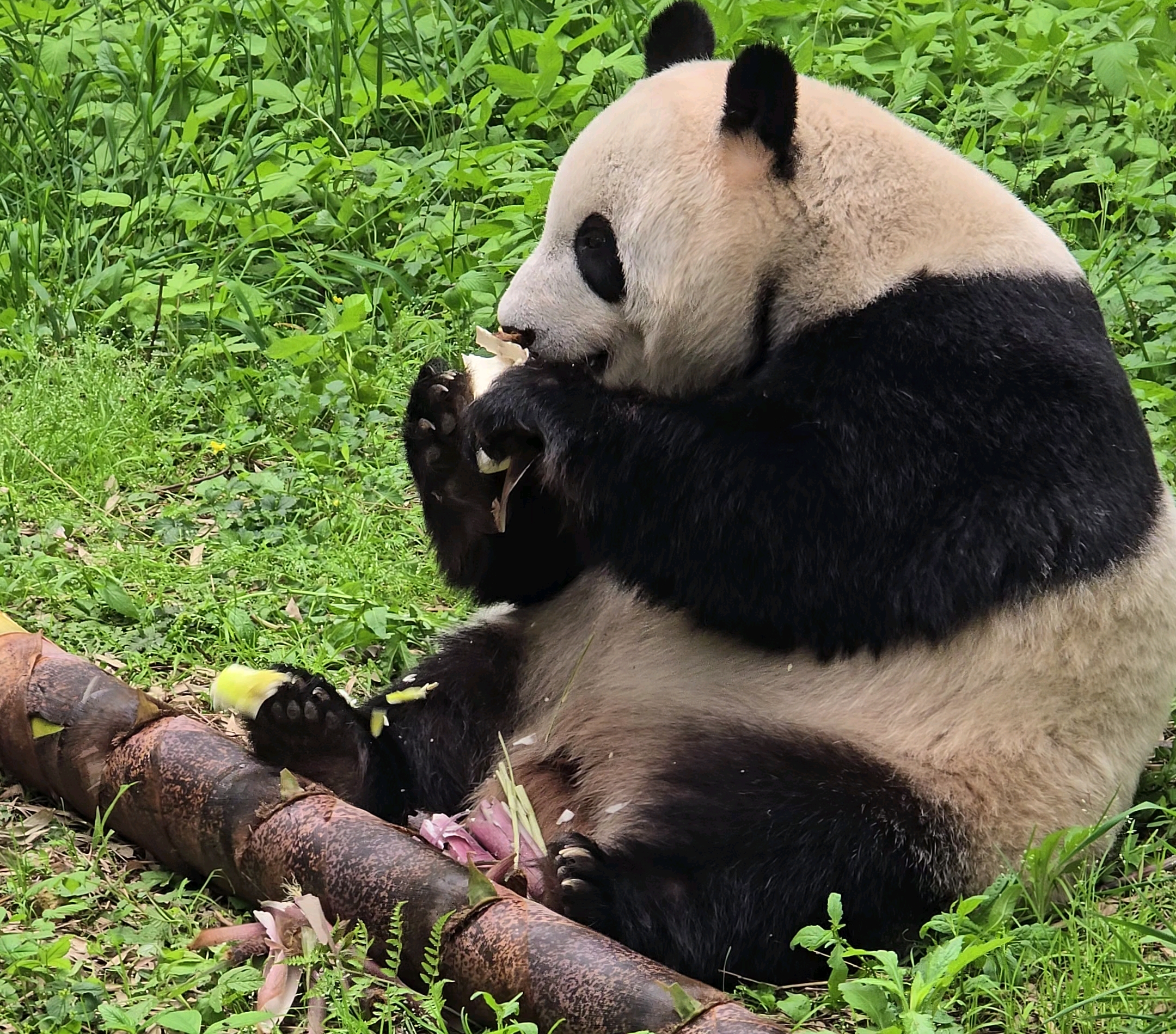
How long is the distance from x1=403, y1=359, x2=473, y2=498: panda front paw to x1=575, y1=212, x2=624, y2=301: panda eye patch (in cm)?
47

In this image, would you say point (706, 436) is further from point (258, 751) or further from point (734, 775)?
point (258, 751)

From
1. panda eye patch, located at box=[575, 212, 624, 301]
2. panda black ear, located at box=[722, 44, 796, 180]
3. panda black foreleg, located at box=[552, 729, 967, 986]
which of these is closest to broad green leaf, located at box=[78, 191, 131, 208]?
panda eye patch, located at box=[575, 212, 624, 301]

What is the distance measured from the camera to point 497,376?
4121mm

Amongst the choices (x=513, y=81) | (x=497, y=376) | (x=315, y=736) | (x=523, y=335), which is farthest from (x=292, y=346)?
(x=315, y=736)

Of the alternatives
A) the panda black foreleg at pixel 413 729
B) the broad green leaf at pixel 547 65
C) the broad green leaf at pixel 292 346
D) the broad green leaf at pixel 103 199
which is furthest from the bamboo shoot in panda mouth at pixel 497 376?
the broad green leaf at pixel 103 199

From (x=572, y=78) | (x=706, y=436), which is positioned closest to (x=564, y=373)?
(x=706, y=436)

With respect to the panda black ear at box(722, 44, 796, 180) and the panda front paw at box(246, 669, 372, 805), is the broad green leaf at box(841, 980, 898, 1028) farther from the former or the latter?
the panda black ear at box(722, 44, 796, 180)

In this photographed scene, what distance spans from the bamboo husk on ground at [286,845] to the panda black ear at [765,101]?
6.34ft

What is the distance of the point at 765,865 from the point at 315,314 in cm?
431

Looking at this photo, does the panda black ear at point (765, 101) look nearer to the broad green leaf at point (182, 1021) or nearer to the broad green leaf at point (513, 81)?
the broad green leaf at point (182, 1021)

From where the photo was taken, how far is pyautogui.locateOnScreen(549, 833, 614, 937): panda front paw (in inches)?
134

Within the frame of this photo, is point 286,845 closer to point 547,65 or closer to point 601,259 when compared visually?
point 601,259

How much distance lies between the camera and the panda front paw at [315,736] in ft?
13.4

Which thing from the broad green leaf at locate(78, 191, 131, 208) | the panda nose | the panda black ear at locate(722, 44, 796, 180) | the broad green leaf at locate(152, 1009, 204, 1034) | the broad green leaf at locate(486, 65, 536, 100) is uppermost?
the panda black ear at locate(722, 44, 796, 180)
